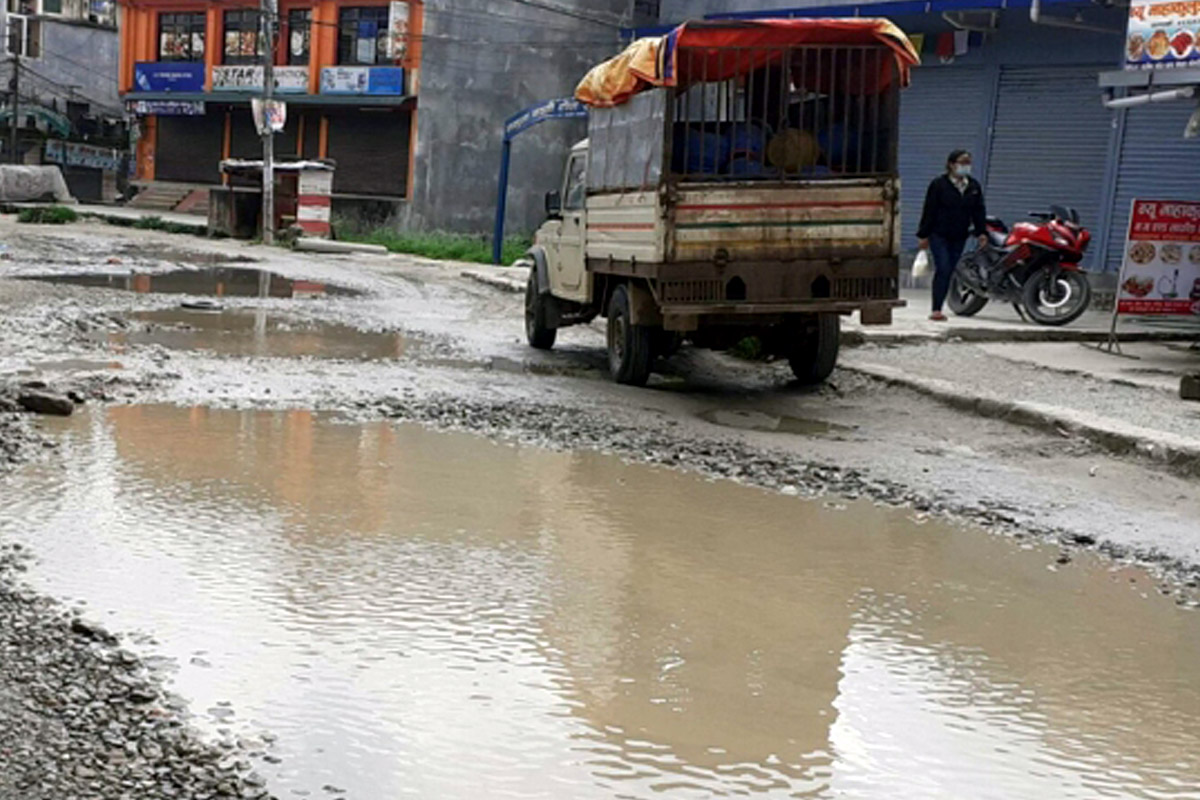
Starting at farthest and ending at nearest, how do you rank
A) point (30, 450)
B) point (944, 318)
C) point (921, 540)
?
point (944, 318) < point (30, 450) < point (921, 540)

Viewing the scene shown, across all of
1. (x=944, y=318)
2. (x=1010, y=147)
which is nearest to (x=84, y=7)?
(x=1010, y=147)

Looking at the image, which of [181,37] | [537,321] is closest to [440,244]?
[181,37]

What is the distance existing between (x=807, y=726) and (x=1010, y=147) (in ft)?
64.0

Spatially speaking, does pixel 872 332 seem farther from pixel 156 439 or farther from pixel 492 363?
pixel 156 439

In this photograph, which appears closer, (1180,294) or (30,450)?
(30,450)

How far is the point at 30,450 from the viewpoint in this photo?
285 inches

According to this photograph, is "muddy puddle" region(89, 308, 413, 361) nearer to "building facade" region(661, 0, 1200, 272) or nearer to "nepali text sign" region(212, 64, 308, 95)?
"building facade" region(661, 0, 1200, 272)

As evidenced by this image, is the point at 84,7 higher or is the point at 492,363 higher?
the point at 84,7

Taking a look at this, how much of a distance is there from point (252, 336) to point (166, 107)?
1424 inches

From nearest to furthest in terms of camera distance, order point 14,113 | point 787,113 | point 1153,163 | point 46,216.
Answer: point 787,113 < point 1153,163 < point 46,216 < point 14,113

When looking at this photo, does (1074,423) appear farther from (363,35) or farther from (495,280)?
(363,35)

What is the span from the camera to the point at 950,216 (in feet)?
51.7

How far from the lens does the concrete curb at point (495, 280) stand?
71.7ft

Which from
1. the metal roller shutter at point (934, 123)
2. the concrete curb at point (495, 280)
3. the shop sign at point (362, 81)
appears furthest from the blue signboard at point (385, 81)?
the metal roller shutter at point (934, 123)
